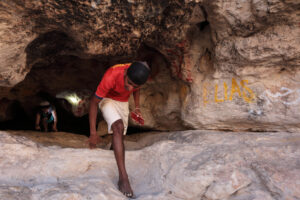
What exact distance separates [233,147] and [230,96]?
3.35 ft

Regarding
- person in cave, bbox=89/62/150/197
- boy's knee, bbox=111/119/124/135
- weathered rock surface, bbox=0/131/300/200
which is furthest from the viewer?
boy's knee, bbox=111/119/124/135

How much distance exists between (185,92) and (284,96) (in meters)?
1.38

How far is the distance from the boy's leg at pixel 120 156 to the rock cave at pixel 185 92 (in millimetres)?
83

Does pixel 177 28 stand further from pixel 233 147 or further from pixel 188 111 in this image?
pixel 233 147

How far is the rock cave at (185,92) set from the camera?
1.61m

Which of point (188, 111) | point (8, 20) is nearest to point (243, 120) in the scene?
point (188, 111)

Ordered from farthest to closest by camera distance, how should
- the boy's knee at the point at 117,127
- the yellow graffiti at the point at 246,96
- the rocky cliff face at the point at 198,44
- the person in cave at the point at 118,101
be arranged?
the yellow graffiti at the point at 246,96, the rocky cliff face at the point at 198,44, the boy's knee at the point at 117,127, the person in cave at the point at 118,101

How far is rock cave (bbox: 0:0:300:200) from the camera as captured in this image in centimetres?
161

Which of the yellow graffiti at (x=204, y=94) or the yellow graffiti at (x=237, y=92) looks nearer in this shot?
the yellow graffiti at (x=237, y=92)

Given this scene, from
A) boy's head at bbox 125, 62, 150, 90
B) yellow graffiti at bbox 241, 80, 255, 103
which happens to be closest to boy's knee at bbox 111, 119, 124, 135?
boy's head at bbox 125, 62, 150, 90

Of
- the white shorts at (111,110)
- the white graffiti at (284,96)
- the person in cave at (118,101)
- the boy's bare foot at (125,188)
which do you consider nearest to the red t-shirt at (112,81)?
the person in cave at (118,101)

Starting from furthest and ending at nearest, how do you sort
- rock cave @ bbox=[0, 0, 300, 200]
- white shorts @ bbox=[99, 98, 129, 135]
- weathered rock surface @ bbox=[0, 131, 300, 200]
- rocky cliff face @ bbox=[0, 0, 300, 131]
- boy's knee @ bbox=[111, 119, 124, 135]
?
1. rocky cliff face @ bbox=[0, 0, 300, 131]
2. white shorts @ bbox=[99, 98, 129, 135]
3. boy's knee @ bbox=[111, 119, 124, 135]
4. rock cave @ bbox=[0, 0, 300, 200]
5. weathered rock surface @ bbox=[0, 131, 300, 200]

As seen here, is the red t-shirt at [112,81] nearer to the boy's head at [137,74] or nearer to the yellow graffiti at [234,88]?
the boy's head at [137,74]

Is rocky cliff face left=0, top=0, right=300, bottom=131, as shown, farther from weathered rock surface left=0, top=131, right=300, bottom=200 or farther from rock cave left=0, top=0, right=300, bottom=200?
weathered rock surface left=0, top=131, right=300, bottom=200
